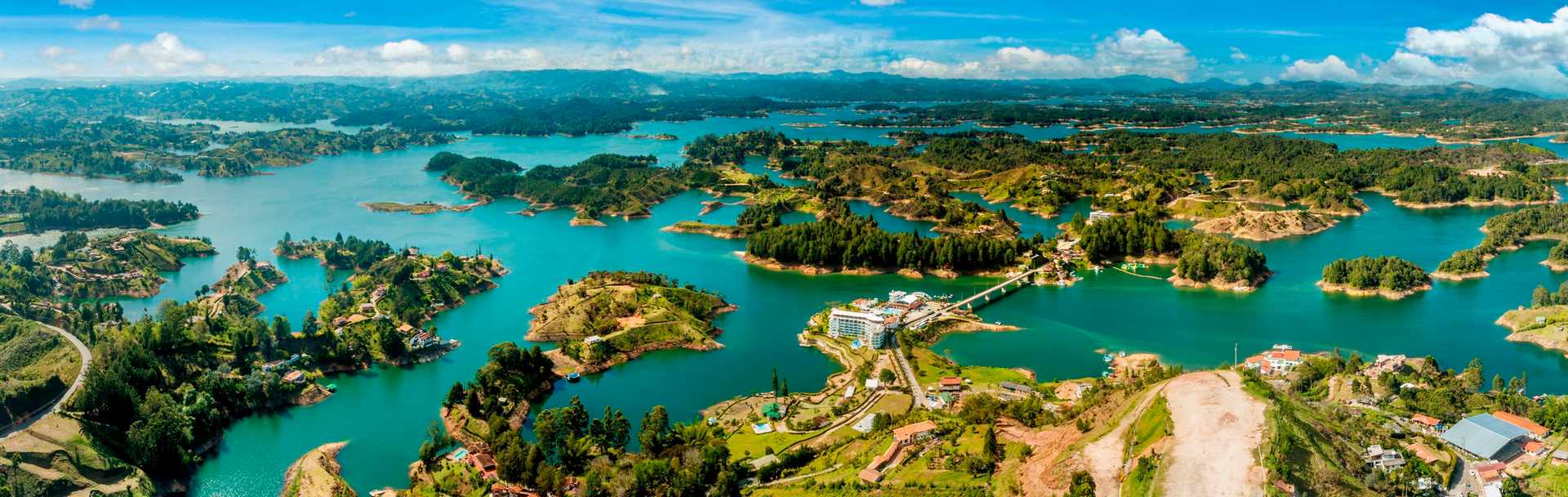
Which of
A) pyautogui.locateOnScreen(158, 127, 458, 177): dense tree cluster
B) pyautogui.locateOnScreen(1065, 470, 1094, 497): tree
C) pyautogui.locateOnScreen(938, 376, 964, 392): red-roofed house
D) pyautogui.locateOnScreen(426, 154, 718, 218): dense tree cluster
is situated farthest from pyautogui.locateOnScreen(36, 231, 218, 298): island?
pyautogui.locateOnScreen(1065, 470, 1094, 497): tree

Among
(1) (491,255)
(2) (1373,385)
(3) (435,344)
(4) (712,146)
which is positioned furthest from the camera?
(4) (712,146)

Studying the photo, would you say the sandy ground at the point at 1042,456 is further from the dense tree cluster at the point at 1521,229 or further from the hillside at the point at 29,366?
the dense tree cluster at the point at 1521,229

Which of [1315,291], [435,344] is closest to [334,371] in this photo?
[435,344]

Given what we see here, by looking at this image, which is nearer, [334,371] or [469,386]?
[469,386]

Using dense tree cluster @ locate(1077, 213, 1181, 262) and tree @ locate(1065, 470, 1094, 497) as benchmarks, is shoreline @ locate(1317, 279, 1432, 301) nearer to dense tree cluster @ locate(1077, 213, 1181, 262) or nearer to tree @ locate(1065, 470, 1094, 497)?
dense tree cluster @ locate(1077, 213, 1181, 262)

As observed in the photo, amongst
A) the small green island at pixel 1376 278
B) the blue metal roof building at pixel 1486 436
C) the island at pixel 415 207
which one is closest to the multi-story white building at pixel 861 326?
the blue metal roof building at pixel 1486 436

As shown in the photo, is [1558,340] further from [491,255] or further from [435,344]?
[491,255]
